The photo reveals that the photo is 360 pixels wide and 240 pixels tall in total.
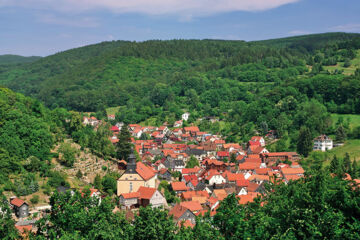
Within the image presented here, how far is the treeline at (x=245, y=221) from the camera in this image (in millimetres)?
12219

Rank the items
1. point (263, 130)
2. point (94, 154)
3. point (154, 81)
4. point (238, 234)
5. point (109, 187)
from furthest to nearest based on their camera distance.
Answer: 1. point (154, 81)
2. point (263, 130)
3. point (94, 154)
4. point (109, 187)
5. point (238, 234)

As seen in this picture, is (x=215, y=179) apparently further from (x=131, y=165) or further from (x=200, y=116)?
(x=200, y=116)

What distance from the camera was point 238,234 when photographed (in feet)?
43.5

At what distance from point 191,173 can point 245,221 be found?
1458 inches

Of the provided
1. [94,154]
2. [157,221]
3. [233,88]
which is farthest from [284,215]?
[233,88]

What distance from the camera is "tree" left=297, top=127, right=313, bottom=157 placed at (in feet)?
191

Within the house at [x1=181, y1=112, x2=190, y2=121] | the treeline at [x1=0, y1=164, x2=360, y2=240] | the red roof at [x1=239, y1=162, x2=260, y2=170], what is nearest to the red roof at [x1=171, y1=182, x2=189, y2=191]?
the red roof at [x1=239, y1=162, x2=260, y2=170]

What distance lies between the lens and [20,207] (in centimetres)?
3009

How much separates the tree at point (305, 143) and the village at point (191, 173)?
241 cm

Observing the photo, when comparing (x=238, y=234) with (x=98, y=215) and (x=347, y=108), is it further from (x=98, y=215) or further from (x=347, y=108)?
(x=347, y=108)

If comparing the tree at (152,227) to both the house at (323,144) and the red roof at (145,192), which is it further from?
the house at (323,144)

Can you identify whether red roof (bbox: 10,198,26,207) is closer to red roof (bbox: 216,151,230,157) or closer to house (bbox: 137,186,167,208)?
house (bbox: 137,186,167,208)

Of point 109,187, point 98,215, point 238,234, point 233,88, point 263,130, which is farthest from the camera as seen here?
point 233,88

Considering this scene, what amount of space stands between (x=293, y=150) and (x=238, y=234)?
169 feet
